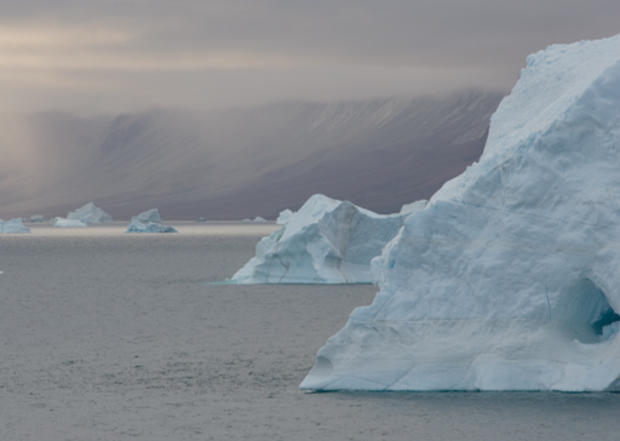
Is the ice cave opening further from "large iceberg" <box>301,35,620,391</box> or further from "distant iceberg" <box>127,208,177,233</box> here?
"distant iceberg" <box>127,208,177,233</box>

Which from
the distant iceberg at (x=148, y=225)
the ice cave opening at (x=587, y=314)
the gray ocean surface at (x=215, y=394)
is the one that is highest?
the ice cave opening at (x=587, y=314)

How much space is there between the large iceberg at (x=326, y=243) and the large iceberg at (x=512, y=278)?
84.6 feet

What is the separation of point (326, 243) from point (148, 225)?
396 feet

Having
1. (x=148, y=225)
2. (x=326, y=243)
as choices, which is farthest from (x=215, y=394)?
(x=148, y=225)

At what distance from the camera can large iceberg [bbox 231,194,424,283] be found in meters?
44.0

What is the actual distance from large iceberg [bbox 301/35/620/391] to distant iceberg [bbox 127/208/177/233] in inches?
5581

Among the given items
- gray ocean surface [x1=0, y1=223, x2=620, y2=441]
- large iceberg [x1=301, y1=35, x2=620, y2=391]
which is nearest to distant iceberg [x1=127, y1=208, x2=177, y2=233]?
gray ocean surface [x1=0, y1=223, x2=620, y2=441]

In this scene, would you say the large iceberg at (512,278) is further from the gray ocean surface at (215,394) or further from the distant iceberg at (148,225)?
the distant iceberg at (148,225)

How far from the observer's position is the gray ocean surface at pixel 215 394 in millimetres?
14688

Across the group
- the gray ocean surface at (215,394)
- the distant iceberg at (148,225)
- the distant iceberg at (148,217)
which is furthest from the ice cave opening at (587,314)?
the distant iceberg at (148,217)

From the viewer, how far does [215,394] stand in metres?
17.7

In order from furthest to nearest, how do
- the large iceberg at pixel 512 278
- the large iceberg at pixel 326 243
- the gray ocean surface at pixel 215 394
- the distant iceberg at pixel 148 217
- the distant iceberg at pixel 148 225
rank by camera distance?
the distant iceberg at pixel 148 217, the distant iceberg at pixel 148 225, the large iceberg at pixel 326 243, the large iceberg at pixel 512 278, the gray ocean surface at pixel 215 394

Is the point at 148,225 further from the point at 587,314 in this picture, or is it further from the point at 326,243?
the point at 587,314

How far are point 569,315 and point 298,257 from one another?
29943 millimetres
